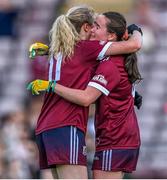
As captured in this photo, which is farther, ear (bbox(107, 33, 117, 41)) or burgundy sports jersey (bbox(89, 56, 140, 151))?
ear (bbox(107, 33, 117, 41))

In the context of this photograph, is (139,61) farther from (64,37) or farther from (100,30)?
(64,37)

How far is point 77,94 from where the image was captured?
26.0 feet

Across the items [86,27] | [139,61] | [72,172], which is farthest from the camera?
[139,61]

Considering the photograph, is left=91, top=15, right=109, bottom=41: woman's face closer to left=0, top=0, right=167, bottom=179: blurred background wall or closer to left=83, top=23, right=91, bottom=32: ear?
left=83, top=23, right=91, bottom=32: ear

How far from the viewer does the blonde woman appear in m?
7.94

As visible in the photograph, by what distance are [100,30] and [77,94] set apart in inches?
22.8

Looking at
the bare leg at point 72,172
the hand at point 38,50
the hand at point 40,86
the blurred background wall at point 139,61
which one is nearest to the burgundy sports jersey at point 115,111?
the bare leg at point 72,172

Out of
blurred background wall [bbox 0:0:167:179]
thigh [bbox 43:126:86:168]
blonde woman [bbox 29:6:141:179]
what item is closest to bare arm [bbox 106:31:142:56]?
blonde woman [bbox 29:6:141:179]

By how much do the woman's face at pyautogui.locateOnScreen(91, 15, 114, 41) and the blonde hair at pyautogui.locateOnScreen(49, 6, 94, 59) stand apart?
57 mm

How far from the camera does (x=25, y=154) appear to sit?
39.5ft

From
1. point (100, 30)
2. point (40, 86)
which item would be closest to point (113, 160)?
point (40, 86)

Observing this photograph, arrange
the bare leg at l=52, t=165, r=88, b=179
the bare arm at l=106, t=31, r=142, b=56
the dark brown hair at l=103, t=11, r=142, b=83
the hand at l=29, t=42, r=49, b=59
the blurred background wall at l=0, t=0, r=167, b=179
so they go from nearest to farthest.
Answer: the bare leg at l=52, t=165, r=88, b=179
the bare arm at l=106, t=31, r=142, b=56
the dark brown hair at l=103, t=11, r=142, b=83
the hand at l=29, t=42, r=49, b=59
the blurred background wall at l=0, t=0, r=167, b=179

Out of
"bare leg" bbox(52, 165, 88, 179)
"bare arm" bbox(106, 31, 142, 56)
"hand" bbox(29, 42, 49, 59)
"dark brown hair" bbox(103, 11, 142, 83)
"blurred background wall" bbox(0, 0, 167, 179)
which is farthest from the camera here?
"blurred background wall" bbox(0, 0, 167, 179)

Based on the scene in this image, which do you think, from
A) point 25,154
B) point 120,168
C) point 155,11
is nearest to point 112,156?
point 120,168
